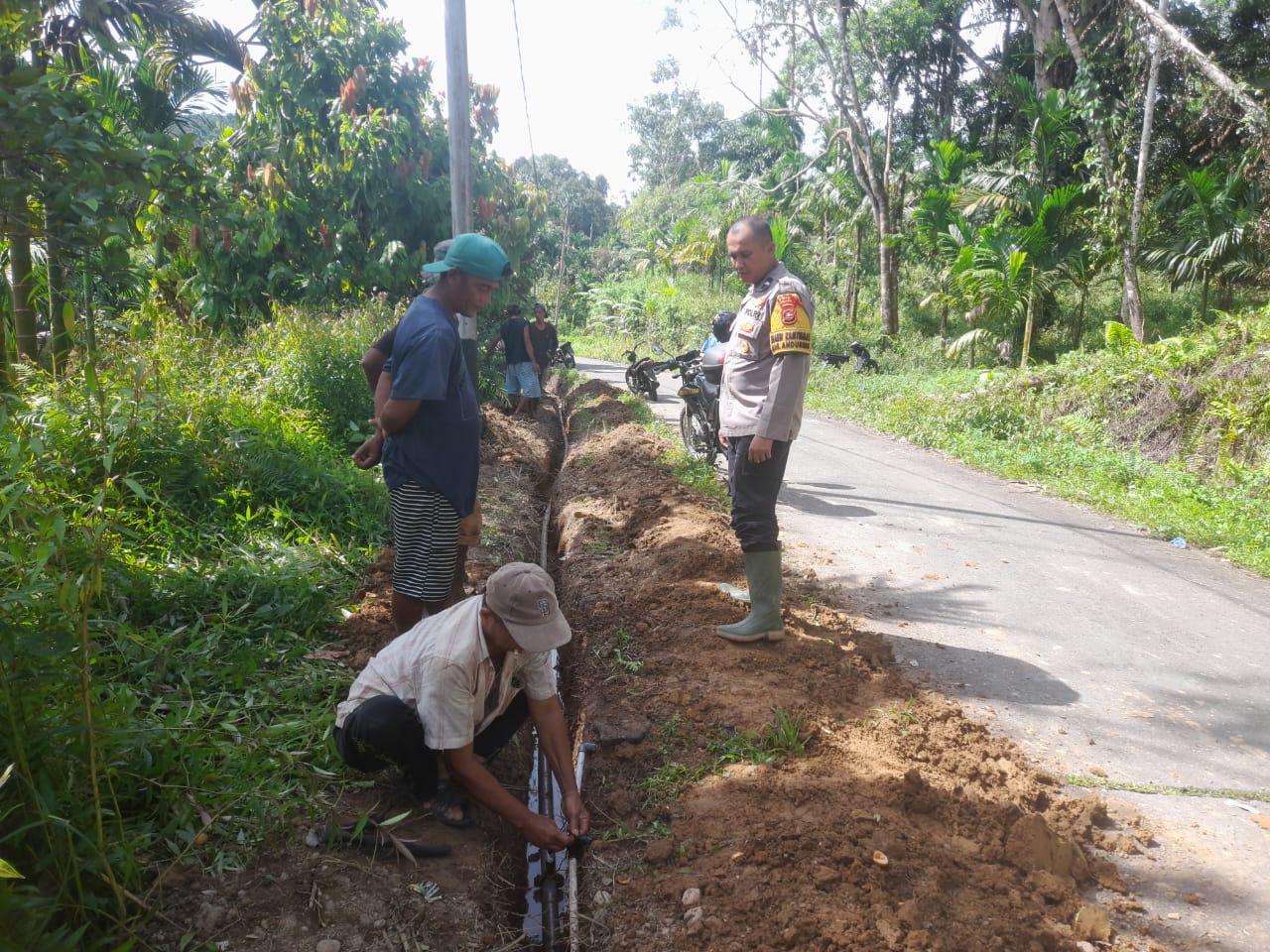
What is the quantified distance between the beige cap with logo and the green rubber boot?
68.0 inches

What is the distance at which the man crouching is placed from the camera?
9.07ft

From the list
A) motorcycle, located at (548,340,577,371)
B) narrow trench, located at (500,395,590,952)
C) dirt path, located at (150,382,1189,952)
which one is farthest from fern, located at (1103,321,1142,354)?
motorcycle, located at (548,340,577,371)

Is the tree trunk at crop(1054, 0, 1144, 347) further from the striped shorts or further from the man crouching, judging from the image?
the man crouching

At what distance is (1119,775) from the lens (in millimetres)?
3438

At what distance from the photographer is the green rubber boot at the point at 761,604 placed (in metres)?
4.30

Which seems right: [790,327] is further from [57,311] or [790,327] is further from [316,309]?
[316,309]

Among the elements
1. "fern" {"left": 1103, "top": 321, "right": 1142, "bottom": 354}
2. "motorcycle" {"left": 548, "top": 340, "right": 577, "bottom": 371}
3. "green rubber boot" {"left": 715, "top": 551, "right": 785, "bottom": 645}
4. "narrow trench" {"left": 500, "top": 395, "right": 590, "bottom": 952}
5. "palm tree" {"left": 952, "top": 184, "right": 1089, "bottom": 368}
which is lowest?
"narrow trench" {"left": 500, "top": 395, "right": 590, "bottom": 952}

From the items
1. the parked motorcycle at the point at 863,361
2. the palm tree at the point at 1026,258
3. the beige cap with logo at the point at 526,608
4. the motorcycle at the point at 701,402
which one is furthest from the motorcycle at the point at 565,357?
the beige cap with logo at the point at 526,608

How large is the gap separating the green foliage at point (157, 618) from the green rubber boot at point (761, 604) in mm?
1911

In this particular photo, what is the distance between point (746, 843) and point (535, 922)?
0.87 m

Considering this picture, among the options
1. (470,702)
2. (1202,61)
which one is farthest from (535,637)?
(1202,61)

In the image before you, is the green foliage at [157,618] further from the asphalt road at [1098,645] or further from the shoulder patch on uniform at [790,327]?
the asphalt road at [1098,645]

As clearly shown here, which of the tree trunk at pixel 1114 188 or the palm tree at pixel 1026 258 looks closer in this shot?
the tree trunk at pixel 1114 188

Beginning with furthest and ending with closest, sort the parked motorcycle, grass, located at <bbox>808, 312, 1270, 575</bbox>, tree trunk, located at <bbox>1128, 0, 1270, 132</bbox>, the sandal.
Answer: the parked motorcycle → tree trunk, located at <bbox>1128, 0, 1270, 132</bbox> → grass, located at <bbox>808, 312, 1270, 575</bbox> → the sandal
